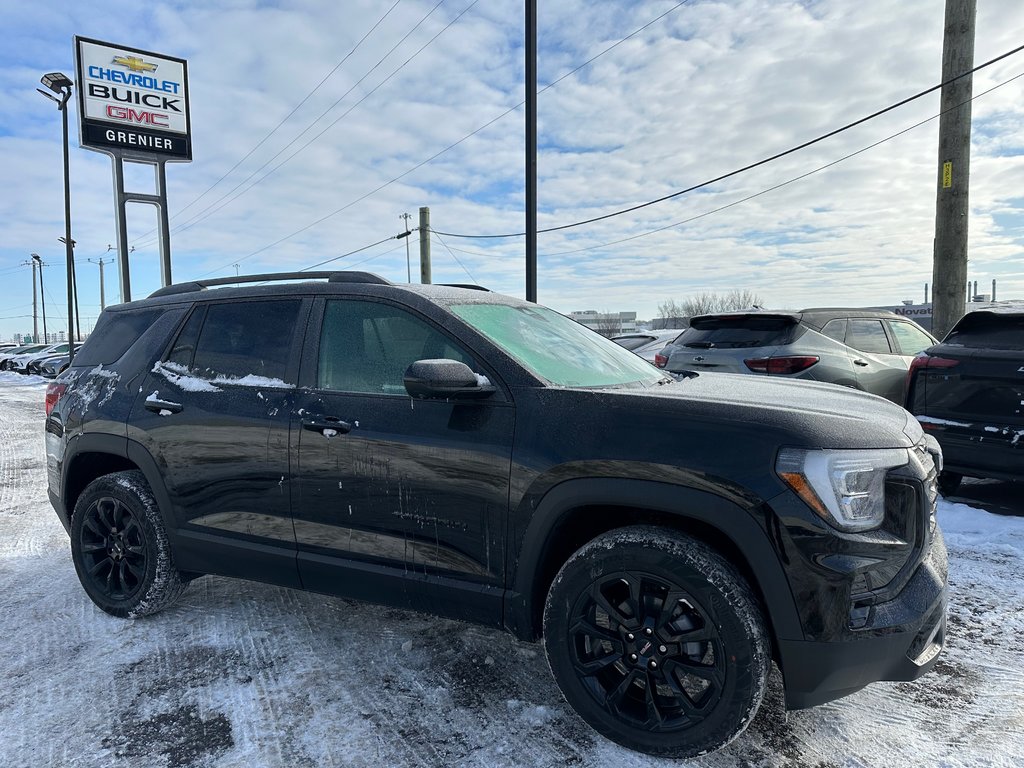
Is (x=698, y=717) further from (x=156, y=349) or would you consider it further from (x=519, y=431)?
(x=156, y=349)

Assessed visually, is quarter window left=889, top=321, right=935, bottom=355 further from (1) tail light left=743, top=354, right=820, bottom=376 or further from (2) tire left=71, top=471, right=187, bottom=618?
(2) tire left=71, top=471, right=187, bottom=618

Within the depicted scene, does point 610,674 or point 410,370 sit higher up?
point 410,370

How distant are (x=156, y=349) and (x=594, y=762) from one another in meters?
3.00

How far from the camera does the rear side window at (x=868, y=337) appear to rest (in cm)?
676

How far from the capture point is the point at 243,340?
3285 millimetres

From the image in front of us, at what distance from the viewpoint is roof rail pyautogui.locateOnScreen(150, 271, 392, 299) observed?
10.3 ft

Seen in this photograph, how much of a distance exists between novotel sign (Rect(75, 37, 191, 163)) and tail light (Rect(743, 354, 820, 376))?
17.2 metres

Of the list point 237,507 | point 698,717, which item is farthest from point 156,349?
point 698,717

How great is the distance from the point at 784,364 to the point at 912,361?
41.3 inches

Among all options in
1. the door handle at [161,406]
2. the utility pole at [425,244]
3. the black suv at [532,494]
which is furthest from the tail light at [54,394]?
the utility pole at [425,244]

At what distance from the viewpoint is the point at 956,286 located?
782 cm

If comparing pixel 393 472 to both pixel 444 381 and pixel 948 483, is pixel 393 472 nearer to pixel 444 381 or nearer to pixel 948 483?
pixel 444 381

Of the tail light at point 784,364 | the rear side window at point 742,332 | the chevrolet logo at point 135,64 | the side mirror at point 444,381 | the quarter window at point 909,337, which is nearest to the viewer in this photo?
the side mirror at point 444,381

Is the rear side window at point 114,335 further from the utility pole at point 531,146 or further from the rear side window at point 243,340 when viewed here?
the utility pole at point 531,146
